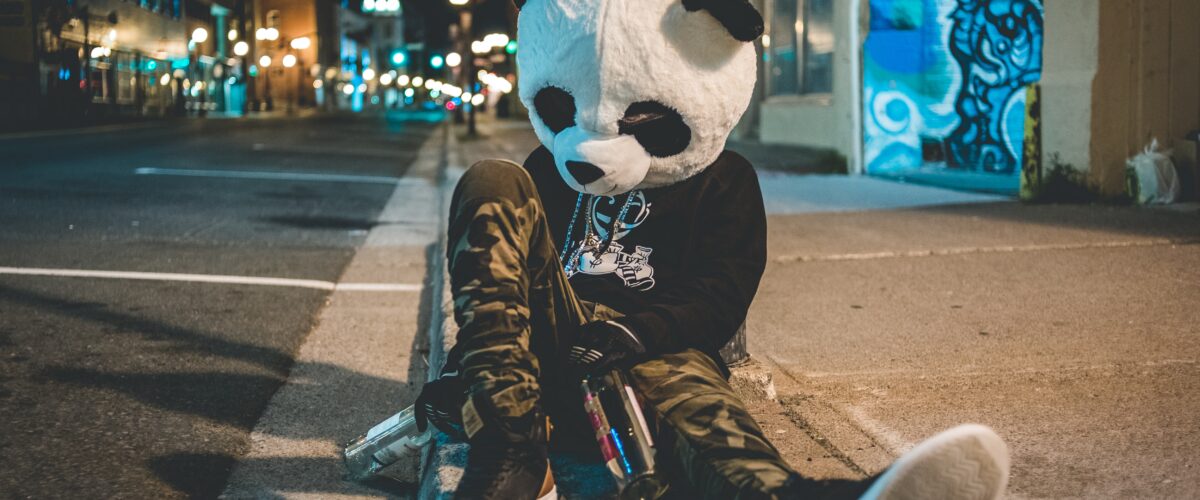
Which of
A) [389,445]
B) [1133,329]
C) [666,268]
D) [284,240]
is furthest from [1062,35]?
[389,445]

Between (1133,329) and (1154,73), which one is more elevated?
(1154,73)

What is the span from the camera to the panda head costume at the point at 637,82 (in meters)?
2.28

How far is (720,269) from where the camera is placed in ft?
7.95

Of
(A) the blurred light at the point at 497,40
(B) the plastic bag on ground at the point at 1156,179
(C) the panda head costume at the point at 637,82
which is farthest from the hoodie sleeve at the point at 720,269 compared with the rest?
(A) the blurred light at the point at 497,40

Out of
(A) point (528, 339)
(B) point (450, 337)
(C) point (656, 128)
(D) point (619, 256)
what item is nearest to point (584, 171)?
(C) point (656, 128)

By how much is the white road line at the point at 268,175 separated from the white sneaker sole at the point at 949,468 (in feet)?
34.8

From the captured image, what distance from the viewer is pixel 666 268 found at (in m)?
2.54

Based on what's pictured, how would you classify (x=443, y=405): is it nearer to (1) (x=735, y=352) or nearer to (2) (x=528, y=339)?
(2) (x=528, y=339)

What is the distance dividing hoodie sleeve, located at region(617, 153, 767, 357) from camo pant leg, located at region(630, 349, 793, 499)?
7cm

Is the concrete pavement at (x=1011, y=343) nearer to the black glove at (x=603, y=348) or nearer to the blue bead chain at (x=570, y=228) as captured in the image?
the black glove at (x=603, y=348)

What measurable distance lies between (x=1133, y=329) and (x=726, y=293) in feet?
7.16

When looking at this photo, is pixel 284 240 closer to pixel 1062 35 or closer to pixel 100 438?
pixel 100 438

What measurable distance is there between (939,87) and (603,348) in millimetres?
9620

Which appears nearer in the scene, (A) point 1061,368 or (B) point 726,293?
(B) point 726,293
